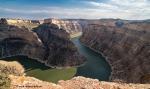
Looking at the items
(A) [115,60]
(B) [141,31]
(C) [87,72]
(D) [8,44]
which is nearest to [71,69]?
(C) [87,72]

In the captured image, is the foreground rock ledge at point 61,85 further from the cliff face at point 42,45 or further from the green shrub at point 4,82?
the cliff face at point 42,45

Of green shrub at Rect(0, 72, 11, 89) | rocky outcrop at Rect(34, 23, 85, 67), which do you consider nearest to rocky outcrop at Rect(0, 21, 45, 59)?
rocky outcrop at Rect(34, 23, 85, 67)

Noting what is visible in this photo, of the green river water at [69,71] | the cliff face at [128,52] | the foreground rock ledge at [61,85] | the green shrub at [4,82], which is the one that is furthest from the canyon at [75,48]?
the green shrub at [4,82]

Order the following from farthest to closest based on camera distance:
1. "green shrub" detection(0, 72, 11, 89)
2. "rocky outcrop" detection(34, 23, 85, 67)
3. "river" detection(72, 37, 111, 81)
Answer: "rocky outcrop" detection(34, 23, 85, 67), "river" detection(72, 37, 111, 81), "green shrub" detection(0, 72, 11, 89)

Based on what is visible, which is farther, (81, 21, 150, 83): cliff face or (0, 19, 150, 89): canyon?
(0, 19, 150, 89): canyon

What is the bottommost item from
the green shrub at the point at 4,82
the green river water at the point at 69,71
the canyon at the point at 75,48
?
the green river water at the point at 69,71

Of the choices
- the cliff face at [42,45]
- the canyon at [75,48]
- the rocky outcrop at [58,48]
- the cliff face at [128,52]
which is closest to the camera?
the cliff face at [128,52]

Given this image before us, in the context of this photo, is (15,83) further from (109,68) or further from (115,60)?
(115,60)

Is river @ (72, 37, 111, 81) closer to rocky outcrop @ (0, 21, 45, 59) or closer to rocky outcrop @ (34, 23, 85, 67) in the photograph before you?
rocky outcrop @ (34, 23, 85, 67)
